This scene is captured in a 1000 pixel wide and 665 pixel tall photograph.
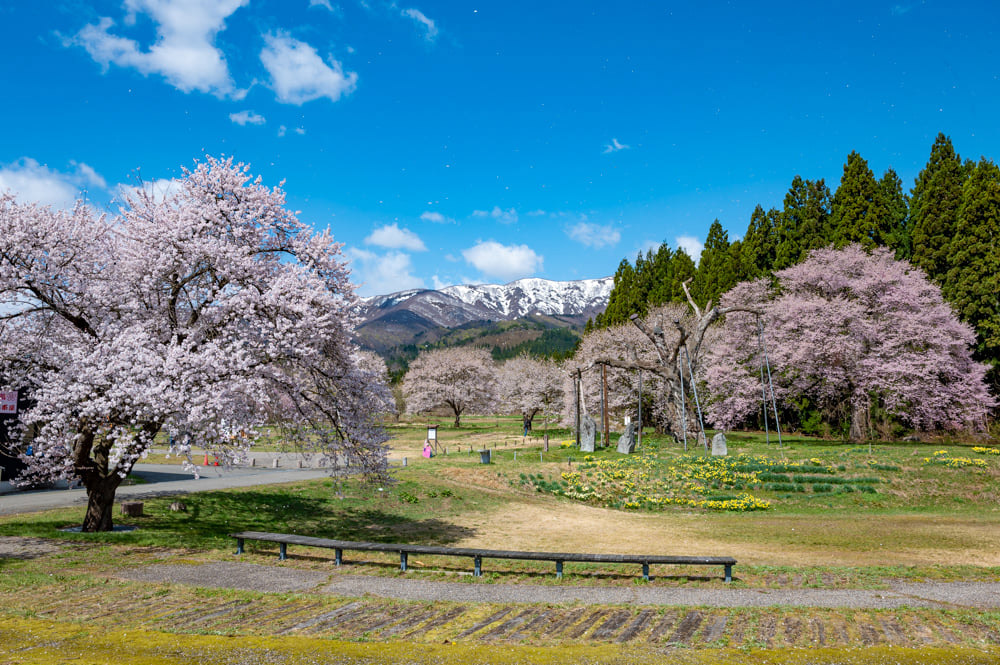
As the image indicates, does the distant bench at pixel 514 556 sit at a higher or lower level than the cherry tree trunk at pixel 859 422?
lower

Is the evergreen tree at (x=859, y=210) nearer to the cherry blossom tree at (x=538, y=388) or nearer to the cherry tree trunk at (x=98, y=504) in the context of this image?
the cherry blossom tree at (x=538, y=388)

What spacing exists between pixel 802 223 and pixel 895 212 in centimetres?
644

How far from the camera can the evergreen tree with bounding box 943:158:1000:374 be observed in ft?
120

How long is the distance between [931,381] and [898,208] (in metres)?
19.9

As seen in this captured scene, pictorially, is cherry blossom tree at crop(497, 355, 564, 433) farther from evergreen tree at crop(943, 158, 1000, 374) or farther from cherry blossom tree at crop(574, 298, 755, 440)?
evergreen tree at crop(943, 158, 1000, 374)

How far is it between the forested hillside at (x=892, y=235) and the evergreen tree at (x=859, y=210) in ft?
0.24

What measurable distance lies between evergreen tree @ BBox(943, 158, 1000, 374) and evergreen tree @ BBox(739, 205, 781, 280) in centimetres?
1565

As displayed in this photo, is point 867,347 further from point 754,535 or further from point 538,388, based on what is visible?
point 538,388

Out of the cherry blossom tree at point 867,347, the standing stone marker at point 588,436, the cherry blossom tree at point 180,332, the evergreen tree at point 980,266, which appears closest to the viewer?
the cherry blossom tree at point 180,332

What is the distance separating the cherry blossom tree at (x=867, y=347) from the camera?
33.7 meters

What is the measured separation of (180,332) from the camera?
510 inches

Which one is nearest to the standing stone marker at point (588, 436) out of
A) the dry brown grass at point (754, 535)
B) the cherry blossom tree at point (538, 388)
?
the dry brown grass at point (754, 535)

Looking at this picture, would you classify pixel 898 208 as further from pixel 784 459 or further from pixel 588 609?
pixel 588 609

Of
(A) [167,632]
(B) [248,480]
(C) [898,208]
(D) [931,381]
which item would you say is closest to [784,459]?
(D) [931,381]
